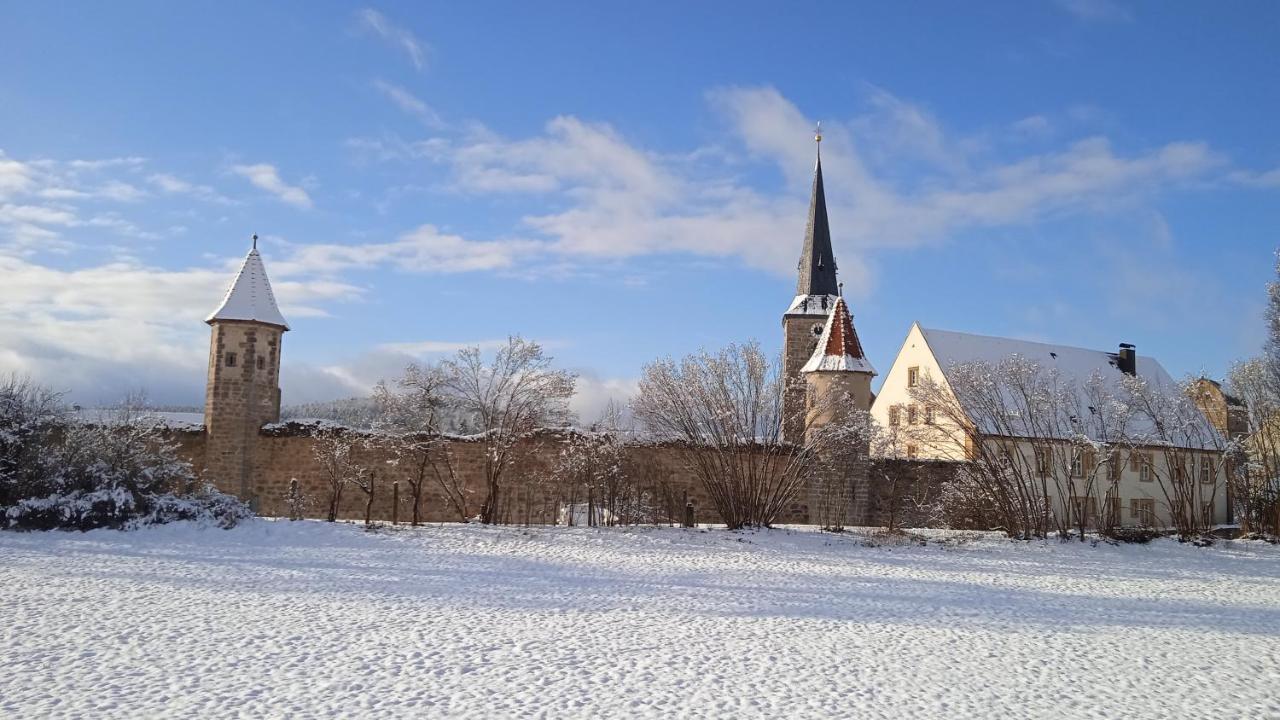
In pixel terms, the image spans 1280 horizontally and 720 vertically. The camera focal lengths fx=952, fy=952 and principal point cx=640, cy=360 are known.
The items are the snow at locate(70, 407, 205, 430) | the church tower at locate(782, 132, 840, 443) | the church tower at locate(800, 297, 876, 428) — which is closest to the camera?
the snow at locate(70, 407, 205, 430)

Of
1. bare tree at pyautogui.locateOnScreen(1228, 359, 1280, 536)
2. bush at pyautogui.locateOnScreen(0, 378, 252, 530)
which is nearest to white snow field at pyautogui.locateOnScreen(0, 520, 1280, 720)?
bush at pyautogui.locateOnScreen(0, 378, 252, 530)

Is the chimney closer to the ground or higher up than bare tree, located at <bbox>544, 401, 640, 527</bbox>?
higher up

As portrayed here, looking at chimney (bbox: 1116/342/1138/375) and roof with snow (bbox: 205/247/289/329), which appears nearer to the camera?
roof with snow (bbox: 205/247/289/329)

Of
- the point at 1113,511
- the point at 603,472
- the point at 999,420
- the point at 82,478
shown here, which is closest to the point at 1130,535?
the point at 1113,511

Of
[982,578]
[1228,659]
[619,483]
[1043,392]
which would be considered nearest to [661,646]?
[1228,659]

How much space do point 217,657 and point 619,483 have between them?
13.3 m

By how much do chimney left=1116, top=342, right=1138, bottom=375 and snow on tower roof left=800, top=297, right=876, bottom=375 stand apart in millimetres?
16423

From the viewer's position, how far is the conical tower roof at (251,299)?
82.0ft

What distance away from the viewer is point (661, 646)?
909 cm

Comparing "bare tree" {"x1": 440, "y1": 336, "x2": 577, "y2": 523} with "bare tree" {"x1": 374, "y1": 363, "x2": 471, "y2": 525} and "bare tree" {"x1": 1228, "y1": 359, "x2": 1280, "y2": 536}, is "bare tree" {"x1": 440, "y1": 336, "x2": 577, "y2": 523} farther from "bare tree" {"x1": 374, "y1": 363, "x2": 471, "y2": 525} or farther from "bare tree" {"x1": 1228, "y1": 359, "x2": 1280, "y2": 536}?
"bare tree" {"x1": 1228, "y1": 359, "x2": 1280, "y2": 536}

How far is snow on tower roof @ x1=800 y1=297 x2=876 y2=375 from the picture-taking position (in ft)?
85.2

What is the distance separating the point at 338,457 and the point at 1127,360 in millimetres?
30743

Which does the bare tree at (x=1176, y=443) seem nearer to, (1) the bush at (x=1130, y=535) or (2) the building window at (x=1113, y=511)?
(1) the bush at (x=1130, y=535)

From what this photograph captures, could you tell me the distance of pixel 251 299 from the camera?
25.4 metres
